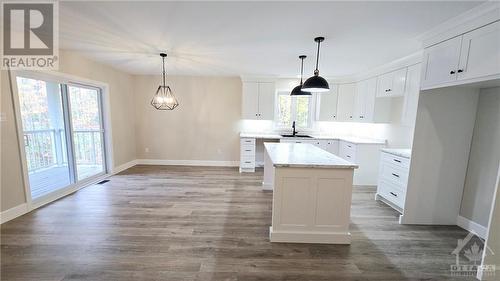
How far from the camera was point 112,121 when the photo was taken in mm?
4598

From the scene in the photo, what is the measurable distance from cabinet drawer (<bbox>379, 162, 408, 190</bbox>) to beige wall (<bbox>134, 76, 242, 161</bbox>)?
11.4 feet

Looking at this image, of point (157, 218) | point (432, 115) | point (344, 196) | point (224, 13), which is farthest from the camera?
point (157, 218)

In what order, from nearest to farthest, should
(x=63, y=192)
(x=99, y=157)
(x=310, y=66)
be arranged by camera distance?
(x=63, y=192) → (x=310, y=66) → (x=99, y=157)

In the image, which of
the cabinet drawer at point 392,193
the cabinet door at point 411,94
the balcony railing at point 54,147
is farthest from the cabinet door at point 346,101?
the balcony railing at point 54,147

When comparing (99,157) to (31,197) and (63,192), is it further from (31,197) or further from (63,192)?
(31,197)

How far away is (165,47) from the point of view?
314 cm

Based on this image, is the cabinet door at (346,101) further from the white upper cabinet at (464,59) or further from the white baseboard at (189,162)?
the white baseboard at (189,162)

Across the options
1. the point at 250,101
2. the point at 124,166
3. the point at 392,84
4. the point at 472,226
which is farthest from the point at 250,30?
the point at 124,166

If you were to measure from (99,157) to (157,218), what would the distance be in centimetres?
287

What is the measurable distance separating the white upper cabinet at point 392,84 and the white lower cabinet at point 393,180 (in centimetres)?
116

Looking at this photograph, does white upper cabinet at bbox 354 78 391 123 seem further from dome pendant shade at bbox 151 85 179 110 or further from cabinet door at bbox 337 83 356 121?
dome pendant shade at bbox 151 85 179 110

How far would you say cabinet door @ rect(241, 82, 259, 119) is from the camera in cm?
512

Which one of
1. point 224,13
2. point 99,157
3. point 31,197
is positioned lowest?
point 31,197

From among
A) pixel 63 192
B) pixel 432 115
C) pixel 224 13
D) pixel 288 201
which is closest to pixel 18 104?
pixel 63 192
